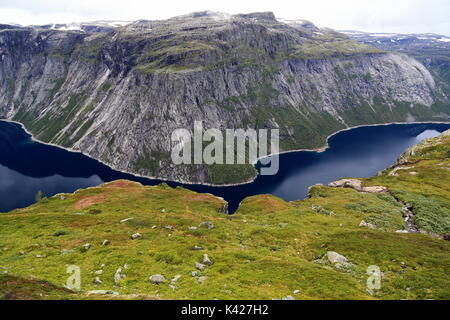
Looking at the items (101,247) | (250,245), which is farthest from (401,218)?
(101,247)

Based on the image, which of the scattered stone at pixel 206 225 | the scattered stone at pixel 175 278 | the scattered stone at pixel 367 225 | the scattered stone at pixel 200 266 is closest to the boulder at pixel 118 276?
the scattered stone at pixel 175 278

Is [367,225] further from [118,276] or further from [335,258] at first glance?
[118,276]

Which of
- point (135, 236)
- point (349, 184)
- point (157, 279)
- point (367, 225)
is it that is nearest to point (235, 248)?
point (157, 279)

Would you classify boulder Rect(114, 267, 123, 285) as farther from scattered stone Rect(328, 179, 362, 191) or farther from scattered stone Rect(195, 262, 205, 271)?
scattered stone Rect(328, 179, 362, 191)
